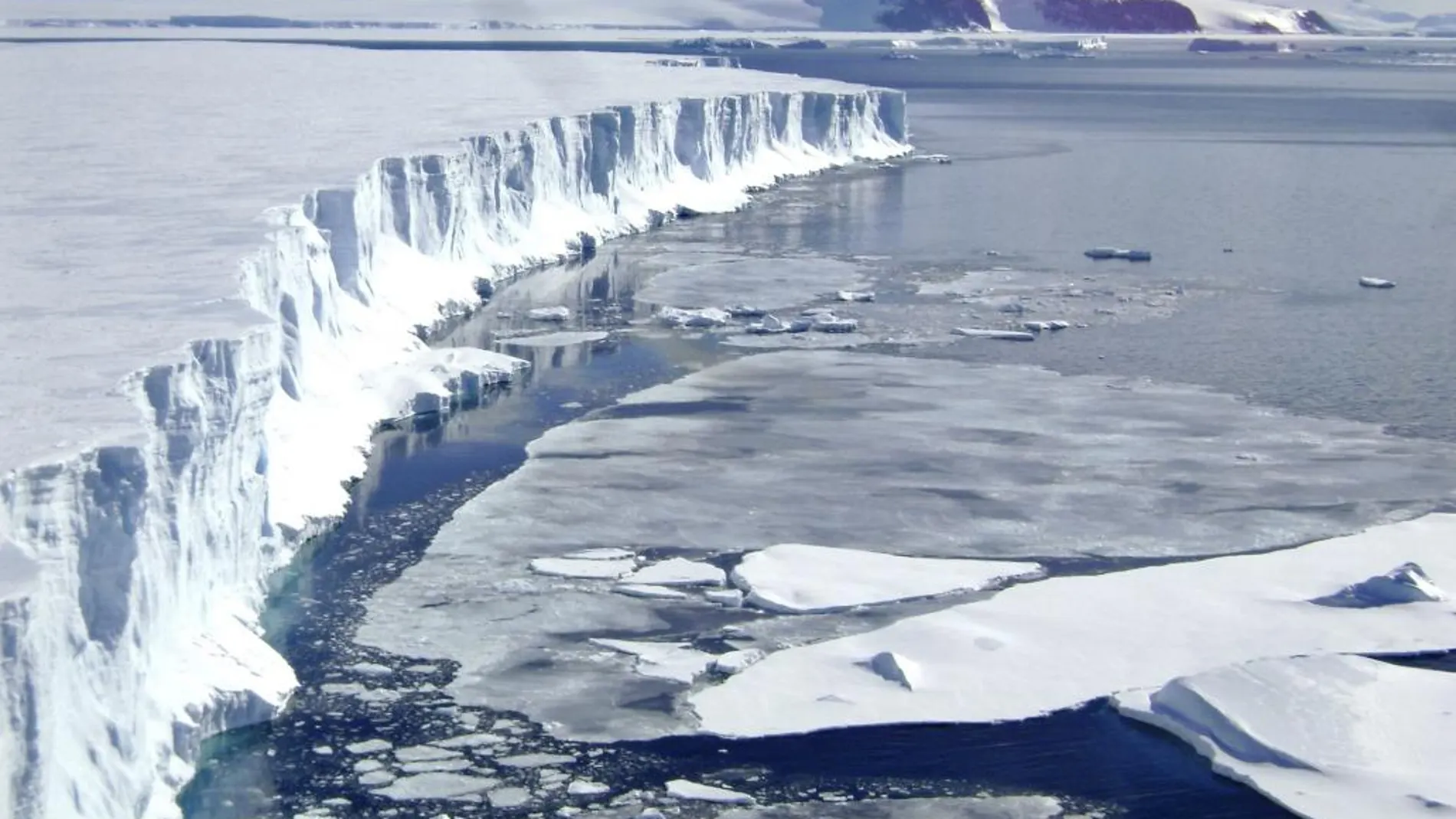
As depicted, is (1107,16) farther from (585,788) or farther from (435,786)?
(435,786)

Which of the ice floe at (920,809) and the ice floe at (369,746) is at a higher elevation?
the ice floe at (369,746)

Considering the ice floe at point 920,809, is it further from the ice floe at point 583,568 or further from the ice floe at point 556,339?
the ice floe at point 556,339

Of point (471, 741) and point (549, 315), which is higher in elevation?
point (549, 315)

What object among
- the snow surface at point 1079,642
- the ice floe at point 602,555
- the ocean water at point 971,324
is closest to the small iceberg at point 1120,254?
the ocean water at point 971,324

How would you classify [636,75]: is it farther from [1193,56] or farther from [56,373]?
[1193,56]

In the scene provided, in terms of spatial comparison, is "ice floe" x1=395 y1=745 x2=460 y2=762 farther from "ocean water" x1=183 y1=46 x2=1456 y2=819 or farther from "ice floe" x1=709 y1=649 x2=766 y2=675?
"ice floe" x1=709 y1=649 x2=766 y2=675

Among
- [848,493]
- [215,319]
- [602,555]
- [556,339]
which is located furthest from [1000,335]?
[215,319]
